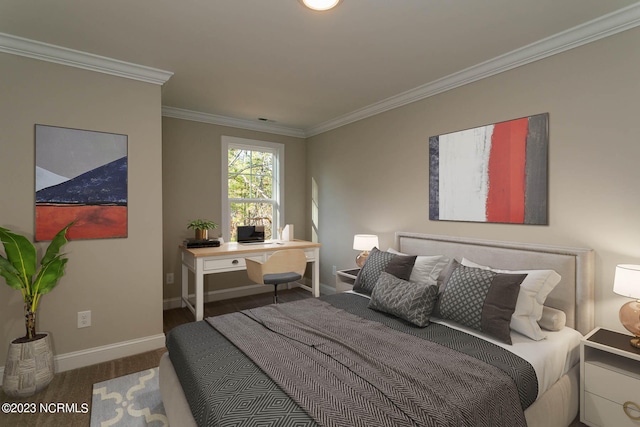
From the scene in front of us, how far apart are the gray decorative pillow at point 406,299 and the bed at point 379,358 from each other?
0.06 ft

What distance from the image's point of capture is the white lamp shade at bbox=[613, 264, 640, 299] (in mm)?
1768

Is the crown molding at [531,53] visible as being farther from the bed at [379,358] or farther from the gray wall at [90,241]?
the gray wall at [90,241]

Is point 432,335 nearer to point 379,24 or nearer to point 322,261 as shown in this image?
point 379,24

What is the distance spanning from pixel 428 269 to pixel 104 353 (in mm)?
2911

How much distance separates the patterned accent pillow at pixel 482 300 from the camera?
196cm

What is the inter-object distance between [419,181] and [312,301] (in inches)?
66.8

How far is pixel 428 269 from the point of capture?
9.00 feet

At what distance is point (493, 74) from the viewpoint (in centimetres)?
272

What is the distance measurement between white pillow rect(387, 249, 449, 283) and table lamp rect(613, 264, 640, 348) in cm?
111

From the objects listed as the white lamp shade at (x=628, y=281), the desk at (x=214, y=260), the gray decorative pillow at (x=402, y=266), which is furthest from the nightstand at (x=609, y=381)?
the desk at (x=214, y=260)

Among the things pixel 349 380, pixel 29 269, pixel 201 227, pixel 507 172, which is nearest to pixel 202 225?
pixel 201 227

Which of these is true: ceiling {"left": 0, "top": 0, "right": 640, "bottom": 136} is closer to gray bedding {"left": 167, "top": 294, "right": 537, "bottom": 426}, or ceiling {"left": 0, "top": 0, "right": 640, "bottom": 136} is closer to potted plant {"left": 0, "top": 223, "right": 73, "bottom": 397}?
potted plant {"left": 0, "top": 223, "right": 73, "bottom": 397}

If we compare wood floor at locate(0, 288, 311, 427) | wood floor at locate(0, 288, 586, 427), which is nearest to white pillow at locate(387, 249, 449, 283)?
wood floor at locate(0, 288, 586, 427)

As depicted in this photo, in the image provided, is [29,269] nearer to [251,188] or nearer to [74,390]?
[74,390]
